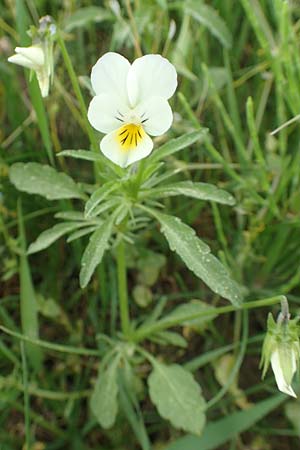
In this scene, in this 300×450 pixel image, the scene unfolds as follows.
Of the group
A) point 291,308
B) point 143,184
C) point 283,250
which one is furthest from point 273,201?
point 143,184

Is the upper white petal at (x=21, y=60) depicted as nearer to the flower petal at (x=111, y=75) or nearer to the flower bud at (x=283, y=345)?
the flower petal at (x=111, y=75)

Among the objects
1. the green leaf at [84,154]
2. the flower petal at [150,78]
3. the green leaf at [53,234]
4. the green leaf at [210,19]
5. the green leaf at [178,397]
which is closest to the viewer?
the flower petal at [150,78]

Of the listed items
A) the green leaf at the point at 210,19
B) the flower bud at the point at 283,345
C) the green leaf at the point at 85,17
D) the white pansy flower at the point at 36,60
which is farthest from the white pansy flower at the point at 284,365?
the green leaf at the point at 85,17

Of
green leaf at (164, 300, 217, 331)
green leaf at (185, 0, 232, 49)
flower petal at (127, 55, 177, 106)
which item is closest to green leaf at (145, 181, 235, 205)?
flower petal at (127, 55, 177, 106)

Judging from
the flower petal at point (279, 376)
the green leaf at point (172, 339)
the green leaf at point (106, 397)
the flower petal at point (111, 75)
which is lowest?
the flower petal at point (279, 376)

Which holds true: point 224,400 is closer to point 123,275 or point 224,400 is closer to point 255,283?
point 255,283

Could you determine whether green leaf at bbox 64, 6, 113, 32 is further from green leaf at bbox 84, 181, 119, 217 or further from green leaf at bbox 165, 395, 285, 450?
green leaf at bbox 165, 395, 285, 450

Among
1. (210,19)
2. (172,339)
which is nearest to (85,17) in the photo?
(210,19)

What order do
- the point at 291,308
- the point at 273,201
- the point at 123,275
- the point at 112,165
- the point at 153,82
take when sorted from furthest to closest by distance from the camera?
the point at 291,308 → the point at 273,201 → the point at 123,275 → the point at 112,165 → the point at 153,82
